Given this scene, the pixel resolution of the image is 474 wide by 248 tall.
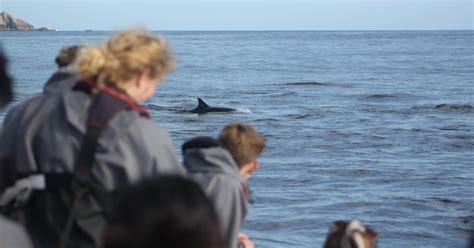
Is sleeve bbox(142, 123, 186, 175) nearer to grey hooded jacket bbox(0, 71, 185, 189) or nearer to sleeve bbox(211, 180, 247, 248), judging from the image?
grey hooded jacket bbox(0, 71, 185, 189)

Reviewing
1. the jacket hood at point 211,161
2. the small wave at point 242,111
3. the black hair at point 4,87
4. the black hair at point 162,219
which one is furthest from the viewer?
the small wave at point 242,111

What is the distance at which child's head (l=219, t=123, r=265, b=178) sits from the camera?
4965 millimetres

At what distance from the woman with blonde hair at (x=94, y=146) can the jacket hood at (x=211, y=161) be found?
0.80m

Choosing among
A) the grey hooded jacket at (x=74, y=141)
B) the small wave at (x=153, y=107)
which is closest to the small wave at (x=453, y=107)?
the small wave at (x=153, y=107)

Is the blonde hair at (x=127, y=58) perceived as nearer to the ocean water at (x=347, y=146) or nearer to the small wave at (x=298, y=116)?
the ocean water at (x=347, y=146)

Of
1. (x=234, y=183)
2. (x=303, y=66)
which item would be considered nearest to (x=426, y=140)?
(x=234, y=183)

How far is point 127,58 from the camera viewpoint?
3887mm

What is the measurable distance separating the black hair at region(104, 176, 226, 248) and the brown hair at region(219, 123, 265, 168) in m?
2.57

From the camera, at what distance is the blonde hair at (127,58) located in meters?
3.89

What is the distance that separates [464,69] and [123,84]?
2213 inches

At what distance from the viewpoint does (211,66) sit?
199 feet

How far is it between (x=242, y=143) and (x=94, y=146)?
126cm

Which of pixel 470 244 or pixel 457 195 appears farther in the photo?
pixel 457 195

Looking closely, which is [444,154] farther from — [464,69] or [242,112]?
[464,69]
